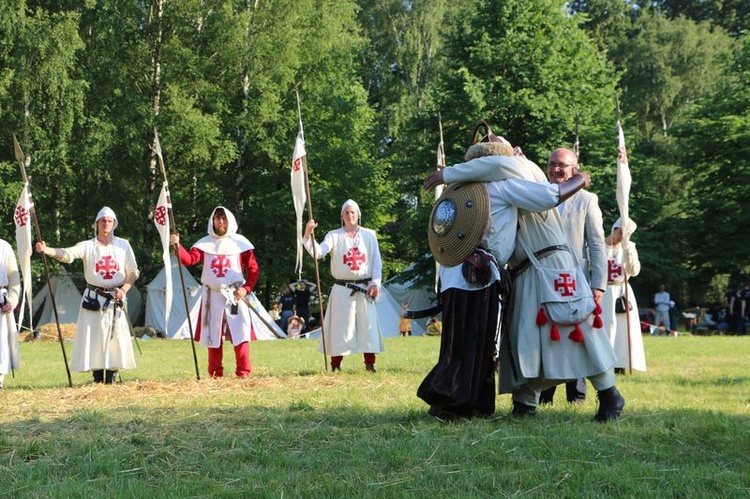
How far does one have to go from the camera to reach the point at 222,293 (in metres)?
9.80

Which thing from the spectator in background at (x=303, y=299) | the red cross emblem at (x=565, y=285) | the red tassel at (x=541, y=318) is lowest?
the red tassel at (x=541, y=318)

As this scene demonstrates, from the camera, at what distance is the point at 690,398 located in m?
7.51

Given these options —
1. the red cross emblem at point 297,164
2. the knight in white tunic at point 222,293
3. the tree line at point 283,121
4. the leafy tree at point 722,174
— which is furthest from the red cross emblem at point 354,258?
the leafy tree at point 722,174

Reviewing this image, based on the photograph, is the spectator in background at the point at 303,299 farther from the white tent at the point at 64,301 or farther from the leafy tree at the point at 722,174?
the leafy tree at the point at 722,174

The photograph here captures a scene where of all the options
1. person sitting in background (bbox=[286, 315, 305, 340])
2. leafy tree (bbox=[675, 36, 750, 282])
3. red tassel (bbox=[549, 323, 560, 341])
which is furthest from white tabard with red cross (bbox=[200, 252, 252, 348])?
leafy tree (bbox=[675, 36, 750, 282])

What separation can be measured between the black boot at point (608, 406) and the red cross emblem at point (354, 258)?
15.5 feet

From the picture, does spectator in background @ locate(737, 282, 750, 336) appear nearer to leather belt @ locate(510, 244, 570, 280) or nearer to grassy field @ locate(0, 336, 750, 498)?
grassy field @ locate(0, 336, 750, 498)

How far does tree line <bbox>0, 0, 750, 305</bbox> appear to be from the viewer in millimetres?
27047

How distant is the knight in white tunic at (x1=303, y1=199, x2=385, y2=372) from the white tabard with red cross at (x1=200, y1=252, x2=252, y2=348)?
3.39 feet

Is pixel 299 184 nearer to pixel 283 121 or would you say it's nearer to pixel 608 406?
pixel 608 406

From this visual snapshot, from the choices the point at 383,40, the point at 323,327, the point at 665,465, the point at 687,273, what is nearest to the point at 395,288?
the point at 687,273

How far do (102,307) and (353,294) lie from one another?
273 cm

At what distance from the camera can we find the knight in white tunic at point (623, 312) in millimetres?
9688

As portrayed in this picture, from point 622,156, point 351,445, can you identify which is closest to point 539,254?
point 351,445
